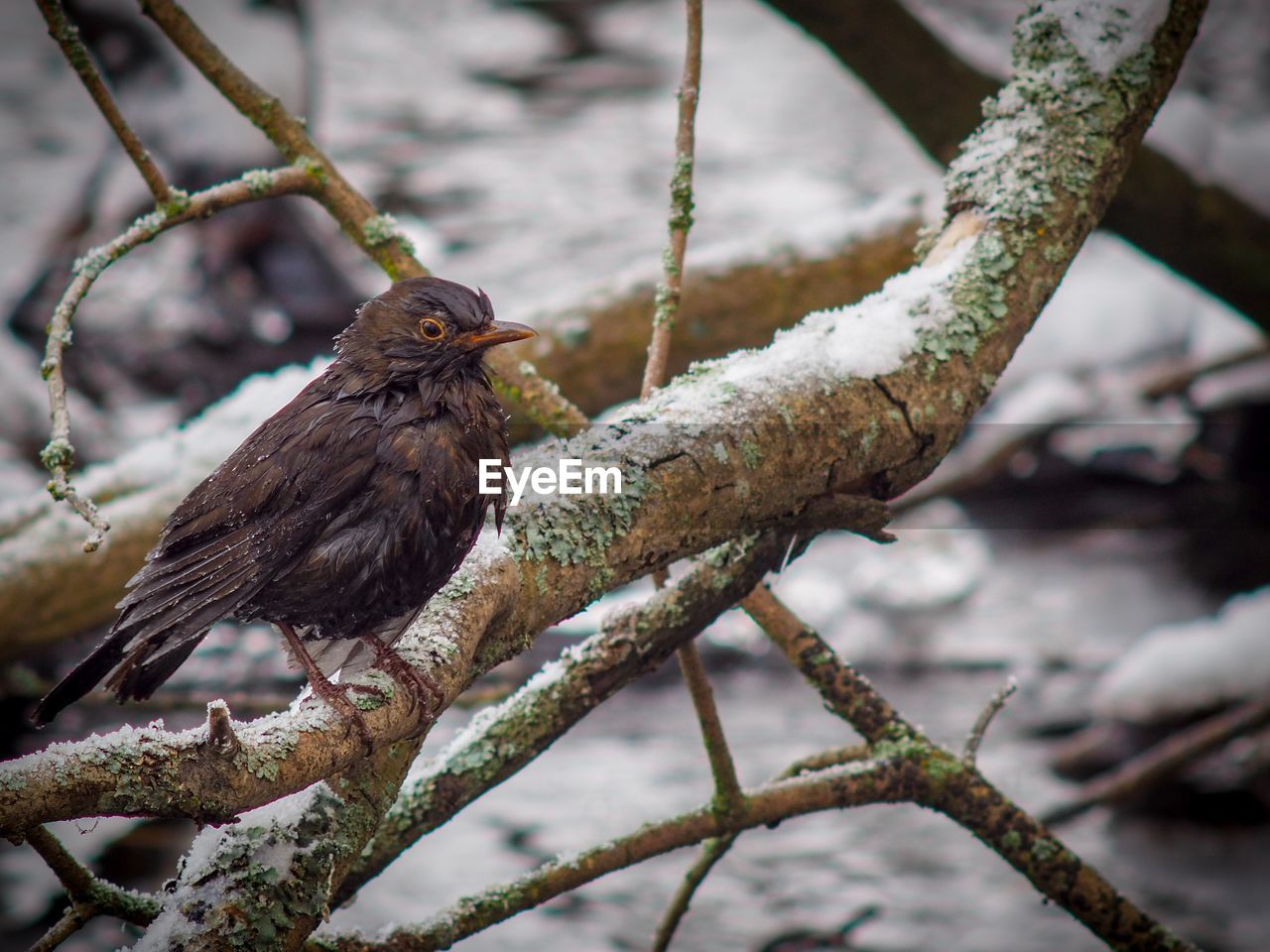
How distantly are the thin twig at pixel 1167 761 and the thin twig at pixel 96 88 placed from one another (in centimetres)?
306

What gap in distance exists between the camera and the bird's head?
1.50 metres

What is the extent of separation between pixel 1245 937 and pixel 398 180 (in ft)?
17.1

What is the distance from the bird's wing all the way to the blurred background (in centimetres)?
106

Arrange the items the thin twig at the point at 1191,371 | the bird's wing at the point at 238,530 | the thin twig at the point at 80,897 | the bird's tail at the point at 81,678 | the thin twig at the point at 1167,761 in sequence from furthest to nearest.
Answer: the thin twig at the point at 1191,371
the thin twig at the point at 1167,761
the thin twig at the point at 80,897
the bird's wing at the point at 238,530
the bird's tail at the point at 81,678

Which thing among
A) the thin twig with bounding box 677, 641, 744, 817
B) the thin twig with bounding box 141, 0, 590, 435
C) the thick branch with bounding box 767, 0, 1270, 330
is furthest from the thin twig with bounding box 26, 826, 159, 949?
the thick branch with bounding box 767, 0, 1270, 330

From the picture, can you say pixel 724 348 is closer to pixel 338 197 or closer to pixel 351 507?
pixel 338 197

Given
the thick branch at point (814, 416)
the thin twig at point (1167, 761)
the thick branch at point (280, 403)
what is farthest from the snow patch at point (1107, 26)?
the thin twig at point (1167, 761)

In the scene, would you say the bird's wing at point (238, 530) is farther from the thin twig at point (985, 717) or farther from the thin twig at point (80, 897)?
the thin twig at point (985, 717)

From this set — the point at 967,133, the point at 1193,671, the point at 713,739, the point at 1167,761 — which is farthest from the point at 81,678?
the point at 1193,671

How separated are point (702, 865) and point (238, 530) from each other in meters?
1.08

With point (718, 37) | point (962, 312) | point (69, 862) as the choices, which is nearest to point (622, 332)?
point (962, 312)

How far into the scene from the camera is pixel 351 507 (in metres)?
1.43

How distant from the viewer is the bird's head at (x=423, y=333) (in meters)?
1.50

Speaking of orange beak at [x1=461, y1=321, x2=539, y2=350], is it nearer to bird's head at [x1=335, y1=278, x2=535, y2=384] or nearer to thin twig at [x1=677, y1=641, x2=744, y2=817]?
bird's head at [x1=335, y1=278, x2=535, y2=384]
